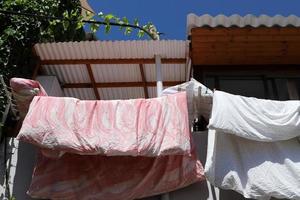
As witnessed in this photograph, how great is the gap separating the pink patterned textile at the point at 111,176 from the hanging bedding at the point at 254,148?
378 millimetres

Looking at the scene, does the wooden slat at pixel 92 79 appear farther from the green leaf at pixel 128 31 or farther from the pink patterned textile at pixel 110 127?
the pink patterned textile at pixel 110 127

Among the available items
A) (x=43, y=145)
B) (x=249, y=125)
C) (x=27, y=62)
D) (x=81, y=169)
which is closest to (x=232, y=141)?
(x=249, y=125)

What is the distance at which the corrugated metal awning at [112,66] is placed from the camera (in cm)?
763

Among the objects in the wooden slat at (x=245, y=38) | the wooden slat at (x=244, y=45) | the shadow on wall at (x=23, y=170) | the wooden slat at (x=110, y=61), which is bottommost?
the shadow on wall at (x=23, y=170)

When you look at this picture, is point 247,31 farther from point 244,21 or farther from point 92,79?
point 92,79

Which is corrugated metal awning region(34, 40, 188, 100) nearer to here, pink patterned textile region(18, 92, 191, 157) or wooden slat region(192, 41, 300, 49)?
wooden slat region(192, 41, 300, 49)

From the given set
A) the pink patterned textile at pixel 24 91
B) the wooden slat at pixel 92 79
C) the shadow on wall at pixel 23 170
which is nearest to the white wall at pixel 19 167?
the shadow on wall at pixel 23 170

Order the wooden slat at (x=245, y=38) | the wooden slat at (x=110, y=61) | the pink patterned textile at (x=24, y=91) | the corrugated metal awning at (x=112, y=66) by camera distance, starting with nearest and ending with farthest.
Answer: the pink patterned textile at (x=24, y=91), the wooden slat at (x=245, y=38), the corrugated metal awning at (x=112, y=66), the wooden slat at (x=110, y=61)

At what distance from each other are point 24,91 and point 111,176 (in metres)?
1.57

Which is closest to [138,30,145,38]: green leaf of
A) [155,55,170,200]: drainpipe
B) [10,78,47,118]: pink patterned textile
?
[155,55,170,200]: drainpipe

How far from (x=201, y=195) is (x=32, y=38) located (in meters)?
4.03

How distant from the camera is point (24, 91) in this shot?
575cm

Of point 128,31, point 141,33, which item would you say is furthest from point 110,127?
point 141,33

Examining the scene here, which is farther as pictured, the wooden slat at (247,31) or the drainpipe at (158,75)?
the drainpipe at (158,75)
